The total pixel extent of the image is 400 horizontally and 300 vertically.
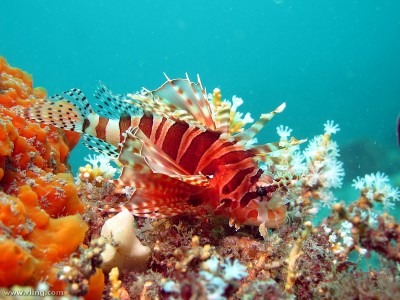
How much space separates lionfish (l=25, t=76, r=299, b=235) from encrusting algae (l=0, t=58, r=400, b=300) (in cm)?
2

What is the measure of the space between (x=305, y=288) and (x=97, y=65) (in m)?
137

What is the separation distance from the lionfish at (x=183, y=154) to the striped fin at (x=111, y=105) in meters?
0.05

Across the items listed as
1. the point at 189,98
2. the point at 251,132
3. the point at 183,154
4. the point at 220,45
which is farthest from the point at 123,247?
the point at 220,45

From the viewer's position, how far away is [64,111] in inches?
159

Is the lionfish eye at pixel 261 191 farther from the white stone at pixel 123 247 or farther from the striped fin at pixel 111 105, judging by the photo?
the striped fin at pixel 111 105

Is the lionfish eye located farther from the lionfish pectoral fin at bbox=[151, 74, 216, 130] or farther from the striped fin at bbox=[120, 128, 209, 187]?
the lionfish pectoral fin at bbox=[151, 74, 216, 130]

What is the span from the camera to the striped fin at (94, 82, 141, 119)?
163 inches

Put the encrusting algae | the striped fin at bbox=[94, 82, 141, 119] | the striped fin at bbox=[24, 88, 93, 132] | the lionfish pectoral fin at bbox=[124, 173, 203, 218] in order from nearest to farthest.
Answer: the encrusting algae, the lionfish pectoral fin at bbox=[124, 173, 203, 218], the striped fin at bbox=[24, 88, 93, 132], the striped fin at bbox=[94, 82, 141, 119]

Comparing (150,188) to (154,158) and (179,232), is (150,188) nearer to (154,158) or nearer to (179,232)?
(154,158)

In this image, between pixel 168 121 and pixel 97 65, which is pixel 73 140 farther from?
pixel 97 65

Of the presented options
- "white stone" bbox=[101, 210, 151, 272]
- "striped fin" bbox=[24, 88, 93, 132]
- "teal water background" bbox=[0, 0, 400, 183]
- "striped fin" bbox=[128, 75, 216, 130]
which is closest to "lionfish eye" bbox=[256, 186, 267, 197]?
"striped fin" bbox=[128, 75, 216, 130]

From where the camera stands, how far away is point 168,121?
3740 millimetres

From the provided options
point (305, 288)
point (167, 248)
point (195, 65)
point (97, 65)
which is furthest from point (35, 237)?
point (97, 65)

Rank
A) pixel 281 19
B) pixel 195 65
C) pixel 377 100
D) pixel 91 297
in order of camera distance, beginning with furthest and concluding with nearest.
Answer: pixel 281 19, pixel 195 65, pixel 377 100, pixel 91 297
